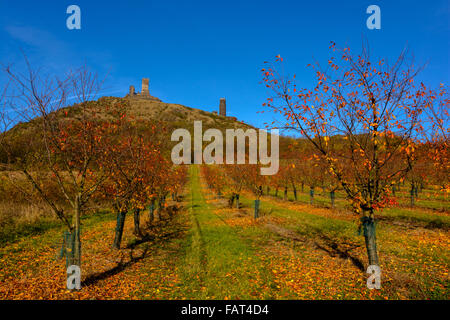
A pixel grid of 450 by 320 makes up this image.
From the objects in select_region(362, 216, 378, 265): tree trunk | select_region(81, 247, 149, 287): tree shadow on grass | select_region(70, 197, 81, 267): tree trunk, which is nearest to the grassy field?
select_region(81, 247, 149, 287): tree shadow on grass

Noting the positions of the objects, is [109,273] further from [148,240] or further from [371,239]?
[371,239]

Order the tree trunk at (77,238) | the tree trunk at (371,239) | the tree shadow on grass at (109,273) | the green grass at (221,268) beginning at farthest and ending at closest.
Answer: the tree shadow on grass at (109,273)
the tree trunk at (371,239)
the green grass at (221,268)
the tree trunk at (77,238)

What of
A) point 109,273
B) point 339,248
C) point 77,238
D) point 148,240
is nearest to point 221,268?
point 109,273

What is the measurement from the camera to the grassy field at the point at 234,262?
7.32 meters

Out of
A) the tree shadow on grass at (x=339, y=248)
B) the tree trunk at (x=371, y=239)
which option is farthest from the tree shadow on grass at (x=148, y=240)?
the tree trunk at (x=371, y=239)

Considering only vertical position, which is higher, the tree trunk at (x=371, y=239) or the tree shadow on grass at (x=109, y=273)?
the tree trunk at (x=371, y=239)

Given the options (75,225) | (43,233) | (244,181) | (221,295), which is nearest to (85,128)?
(75,225)

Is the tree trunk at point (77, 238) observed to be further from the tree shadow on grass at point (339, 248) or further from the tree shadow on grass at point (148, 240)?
the tree shadow on grass at point (339, 248)

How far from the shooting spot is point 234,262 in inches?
400

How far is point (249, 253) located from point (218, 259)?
1.87 m

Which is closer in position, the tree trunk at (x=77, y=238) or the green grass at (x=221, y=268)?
the tree trunk at (x=77, y=238)

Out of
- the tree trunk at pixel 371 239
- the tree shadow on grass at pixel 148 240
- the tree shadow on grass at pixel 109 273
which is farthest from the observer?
the tree shadow on grass at pixel 148 240
